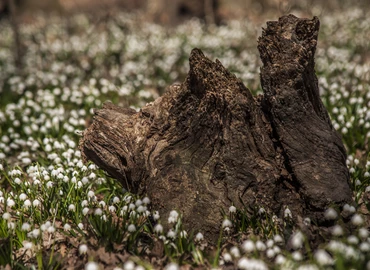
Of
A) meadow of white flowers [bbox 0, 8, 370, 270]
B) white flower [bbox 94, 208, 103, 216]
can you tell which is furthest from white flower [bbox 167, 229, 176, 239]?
white flower [bbox 94, 208, 103, 216]

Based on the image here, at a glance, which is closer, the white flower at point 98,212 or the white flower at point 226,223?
the white flower at point 226,223

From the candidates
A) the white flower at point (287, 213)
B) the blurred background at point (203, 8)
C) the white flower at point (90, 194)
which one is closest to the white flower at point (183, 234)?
the white flower at point (287, 213)

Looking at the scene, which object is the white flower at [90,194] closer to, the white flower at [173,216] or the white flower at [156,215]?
the white flower at [156,215]

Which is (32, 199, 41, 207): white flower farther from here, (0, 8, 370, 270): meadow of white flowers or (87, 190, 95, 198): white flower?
(87, 190, 95, 198): white flower

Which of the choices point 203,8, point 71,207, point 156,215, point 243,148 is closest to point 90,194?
point 71,207

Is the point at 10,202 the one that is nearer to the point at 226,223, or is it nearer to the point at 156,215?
the point at 156,215

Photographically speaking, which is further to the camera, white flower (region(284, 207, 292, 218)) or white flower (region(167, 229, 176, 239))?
white flower (region(284, 207, 292, 218))
